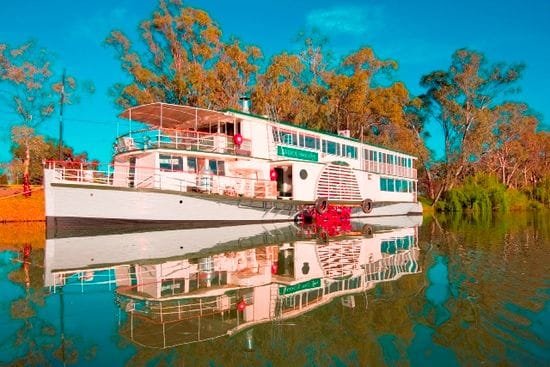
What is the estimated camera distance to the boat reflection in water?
5664mm

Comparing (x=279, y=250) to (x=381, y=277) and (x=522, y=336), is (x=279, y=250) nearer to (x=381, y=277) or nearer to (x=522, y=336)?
(x=381, y=277)

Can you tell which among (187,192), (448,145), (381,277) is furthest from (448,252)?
(448,145)

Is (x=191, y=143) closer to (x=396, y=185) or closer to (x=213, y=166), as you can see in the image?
(x=213, y=166)

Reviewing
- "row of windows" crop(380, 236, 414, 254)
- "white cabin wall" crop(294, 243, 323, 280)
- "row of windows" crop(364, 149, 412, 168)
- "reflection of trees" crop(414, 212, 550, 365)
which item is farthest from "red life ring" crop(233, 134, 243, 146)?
"reflection of trees" crop(414, 212, 550, 365)

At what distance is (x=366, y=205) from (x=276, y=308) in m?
22.2

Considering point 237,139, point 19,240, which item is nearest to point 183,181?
point 237,139

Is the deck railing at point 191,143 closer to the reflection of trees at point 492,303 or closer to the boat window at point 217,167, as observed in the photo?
the boat window at point 217,167

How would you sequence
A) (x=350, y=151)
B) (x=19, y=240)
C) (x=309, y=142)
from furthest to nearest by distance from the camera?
1. (x=350, y=151)
2. (x=309, y=142)
3. (x=19, y=240)

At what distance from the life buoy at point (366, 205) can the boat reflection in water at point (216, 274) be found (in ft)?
40.5

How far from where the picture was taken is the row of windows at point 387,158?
29.8 meters

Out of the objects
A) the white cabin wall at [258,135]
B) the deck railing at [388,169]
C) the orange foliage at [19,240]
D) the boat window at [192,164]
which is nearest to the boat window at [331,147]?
the deck railing at [388,169]

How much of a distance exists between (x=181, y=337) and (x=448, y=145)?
48162 mm

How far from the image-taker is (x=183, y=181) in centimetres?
1945

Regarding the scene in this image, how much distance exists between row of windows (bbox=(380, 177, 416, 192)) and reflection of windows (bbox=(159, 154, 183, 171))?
52.1ft
